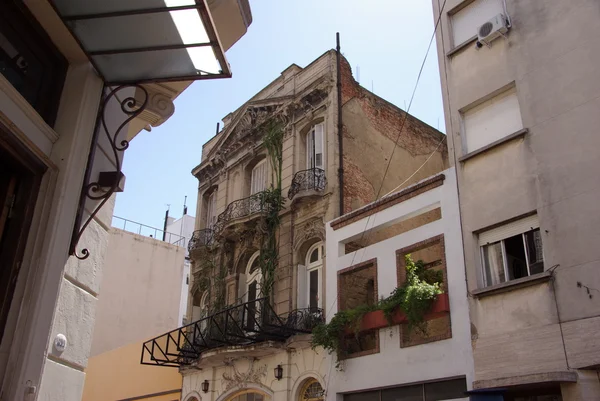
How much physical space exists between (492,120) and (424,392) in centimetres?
674

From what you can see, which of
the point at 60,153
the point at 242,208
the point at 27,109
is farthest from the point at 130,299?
the point at 27,109

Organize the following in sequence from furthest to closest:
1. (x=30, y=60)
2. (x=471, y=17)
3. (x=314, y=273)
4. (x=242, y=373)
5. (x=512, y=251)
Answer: (x=242, y=373) → (x=314, y=273) → (x=471, y=17) → (x=512, y=251) → (x=30, y=60)

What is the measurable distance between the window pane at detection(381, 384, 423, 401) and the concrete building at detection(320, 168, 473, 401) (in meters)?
0.02

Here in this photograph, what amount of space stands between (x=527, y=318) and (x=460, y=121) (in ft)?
17.8

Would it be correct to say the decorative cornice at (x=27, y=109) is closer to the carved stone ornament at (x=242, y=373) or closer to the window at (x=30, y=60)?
the window at (x=30, y=60)

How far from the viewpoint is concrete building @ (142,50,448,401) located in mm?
19859

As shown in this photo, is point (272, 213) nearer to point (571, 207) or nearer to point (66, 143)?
point (571, 207)

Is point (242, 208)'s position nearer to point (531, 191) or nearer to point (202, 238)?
point (202, 238)

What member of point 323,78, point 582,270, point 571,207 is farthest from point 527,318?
point 323,78

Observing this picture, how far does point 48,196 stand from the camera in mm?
4395

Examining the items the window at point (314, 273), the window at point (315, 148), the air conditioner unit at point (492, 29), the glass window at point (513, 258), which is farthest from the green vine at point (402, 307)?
the window at point (315, 148)

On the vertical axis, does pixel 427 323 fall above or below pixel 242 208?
below

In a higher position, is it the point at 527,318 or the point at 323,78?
the point at 323,78

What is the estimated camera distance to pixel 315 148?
2239cm
